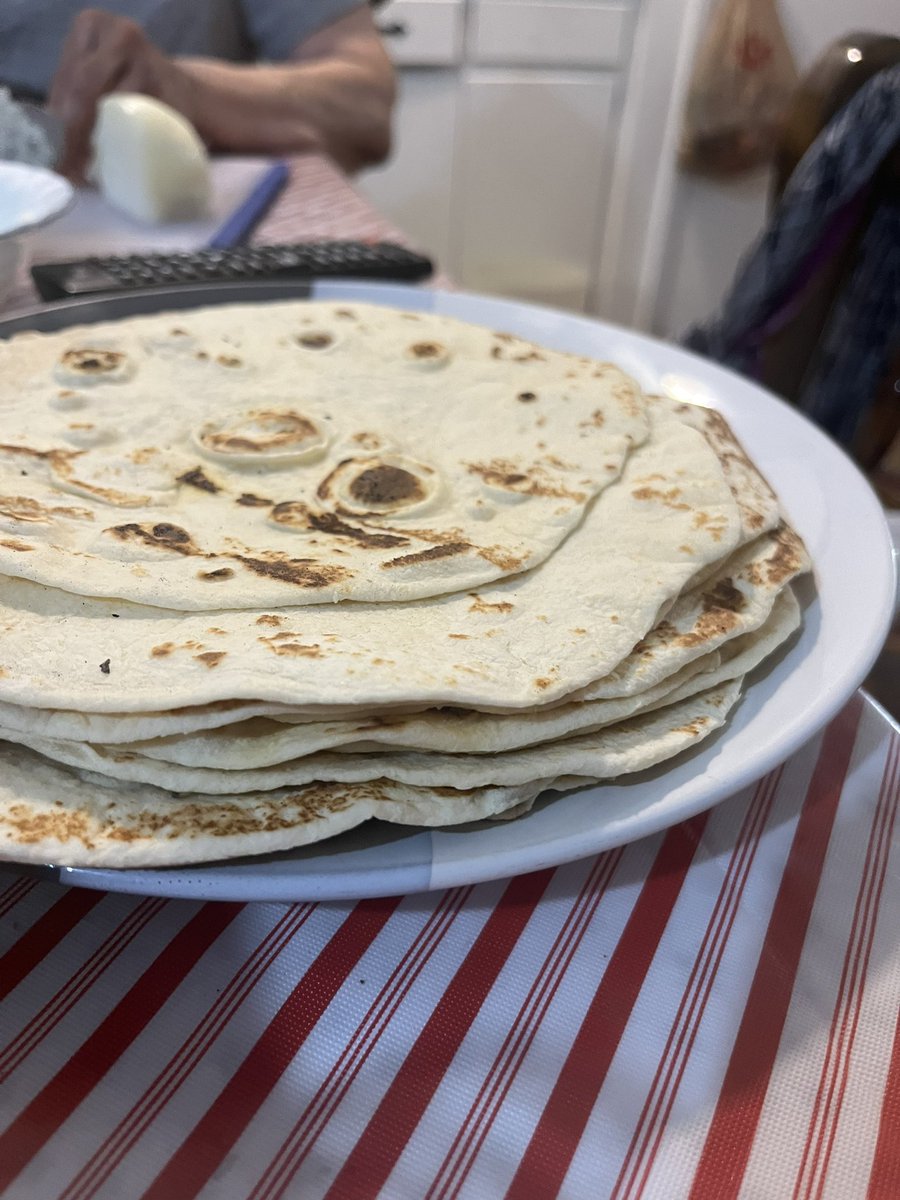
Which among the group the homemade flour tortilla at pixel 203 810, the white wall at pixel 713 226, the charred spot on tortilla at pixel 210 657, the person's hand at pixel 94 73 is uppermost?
the person's hand at pixel 94 73

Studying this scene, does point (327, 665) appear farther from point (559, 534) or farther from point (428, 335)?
point (428, 335)

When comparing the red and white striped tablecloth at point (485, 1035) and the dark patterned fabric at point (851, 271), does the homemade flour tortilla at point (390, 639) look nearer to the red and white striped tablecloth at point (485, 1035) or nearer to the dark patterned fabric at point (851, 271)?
the red and white striped tablecloth at point (485, 1035)

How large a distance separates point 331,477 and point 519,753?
1.06ft

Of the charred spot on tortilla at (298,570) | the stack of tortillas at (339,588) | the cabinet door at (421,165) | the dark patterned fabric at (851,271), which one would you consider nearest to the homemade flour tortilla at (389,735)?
the stack of tortillas at (339,588)

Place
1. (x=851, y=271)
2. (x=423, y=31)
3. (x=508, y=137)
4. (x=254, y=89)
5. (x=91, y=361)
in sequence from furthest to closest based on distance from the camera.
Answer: (x=508, y=137)
(x=423, y=31)
(x=851, y=271)
(x=254, y=89)
(x=91, y=361)

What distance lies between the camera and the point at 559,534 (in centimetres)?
70

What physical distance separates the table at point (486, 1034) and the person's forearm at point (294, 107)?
1.84 meters

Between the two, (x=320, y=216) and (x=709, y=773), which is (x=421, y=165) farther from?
(x=709, y=773)

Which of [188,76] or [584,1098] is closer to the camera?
[584,1098]

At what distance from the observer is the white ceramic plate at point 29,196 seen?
3.91 ft

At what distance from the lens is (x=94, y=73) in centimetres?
173

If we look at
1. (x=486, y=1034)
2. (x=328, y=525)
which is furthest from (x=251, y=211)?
(x=486, y=1034)

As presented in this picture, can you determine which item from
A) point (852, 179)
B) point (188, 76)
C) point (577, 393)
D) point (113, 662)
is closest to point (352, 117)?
point (188, 76)

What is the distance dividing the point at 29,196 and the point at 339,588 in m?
0.99
